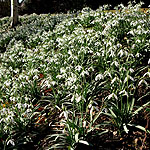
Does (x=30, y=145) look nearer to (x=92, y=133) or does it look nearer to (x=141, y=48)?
(x=92, y=133)

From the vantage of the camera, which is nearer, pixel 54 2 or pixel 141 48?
pixel 141 48

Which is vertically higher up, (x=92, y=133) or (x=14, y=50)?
(x=14, y=50)

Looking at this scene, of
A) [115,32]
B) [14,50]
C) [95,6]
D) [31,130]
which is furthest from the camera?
[95,6]

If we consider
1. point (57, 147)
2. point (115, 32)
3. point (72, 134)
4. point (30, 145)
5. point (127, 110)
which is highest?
point (115, 32)

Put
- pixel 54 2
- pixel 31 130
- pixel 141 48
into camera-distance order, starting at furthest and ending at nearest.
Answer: pixel 54 2
pixel 141 48
pixel 31 130

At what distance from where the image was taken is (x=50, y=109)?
11.1 feet

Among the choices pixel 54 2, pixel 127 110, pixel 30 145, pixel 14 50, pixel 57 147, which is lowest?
pixel 30 145

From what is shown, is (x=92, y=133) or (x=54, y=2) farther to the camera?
(x=54, y=2)

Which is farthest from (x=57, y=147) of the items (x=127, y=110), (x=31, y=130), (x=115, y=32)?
(x=115, y=32)

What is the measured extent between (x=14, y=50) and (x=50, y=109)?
11.7 feet

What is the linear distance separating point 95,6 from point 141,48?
38.5 feet

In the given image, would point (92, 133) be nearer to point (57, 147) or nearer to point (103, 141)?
point (103, 141)

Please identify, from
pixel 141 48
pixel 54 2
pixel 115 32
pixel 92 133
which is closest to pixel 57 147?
pixel 92 133

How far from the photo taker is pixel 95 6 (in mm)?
14336
